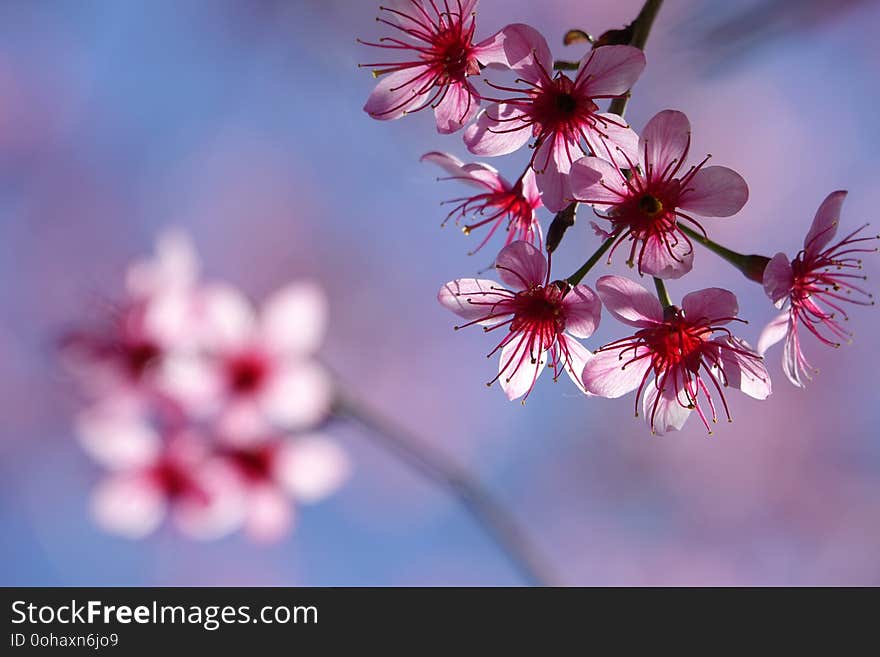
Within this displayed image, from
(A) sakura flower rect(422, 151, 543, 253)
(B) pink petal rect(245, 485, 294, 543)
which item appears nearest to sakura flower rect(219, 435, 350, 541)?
(B) pink petal rect(245, 485, 294, 543)

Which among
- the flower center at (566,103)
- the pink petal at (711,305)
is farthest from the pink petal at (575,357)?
the flower center at (566,103)

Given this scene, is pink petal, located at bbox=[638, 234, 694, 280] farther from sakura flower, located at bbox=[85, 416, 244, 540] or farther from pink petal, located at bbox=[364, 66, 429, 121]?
sakura flower, located at bbox=[85, 416, 244, 540]

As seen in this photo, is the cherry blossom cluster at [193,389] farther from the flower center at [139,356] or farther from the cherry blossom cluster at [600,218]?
the cherry blossom cluster at [600,218]

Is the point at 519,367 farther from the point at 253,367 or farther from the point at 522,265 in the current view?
the point at 253,367

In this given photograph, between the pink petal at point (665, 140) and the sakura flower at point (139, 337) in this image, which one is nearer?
the pink petal at point (665, 140)

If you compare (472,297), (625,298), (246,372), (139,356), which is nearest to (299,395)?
(246,372)

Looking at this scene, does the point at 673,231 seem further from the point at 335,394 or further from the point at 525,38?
the point at 335,394

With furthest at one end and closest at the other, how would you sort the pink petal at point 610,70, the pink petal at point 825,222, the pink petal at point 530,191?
the pink petal at point 530,191, the pink petal at point 825,222, the pink petal at point 610,70
